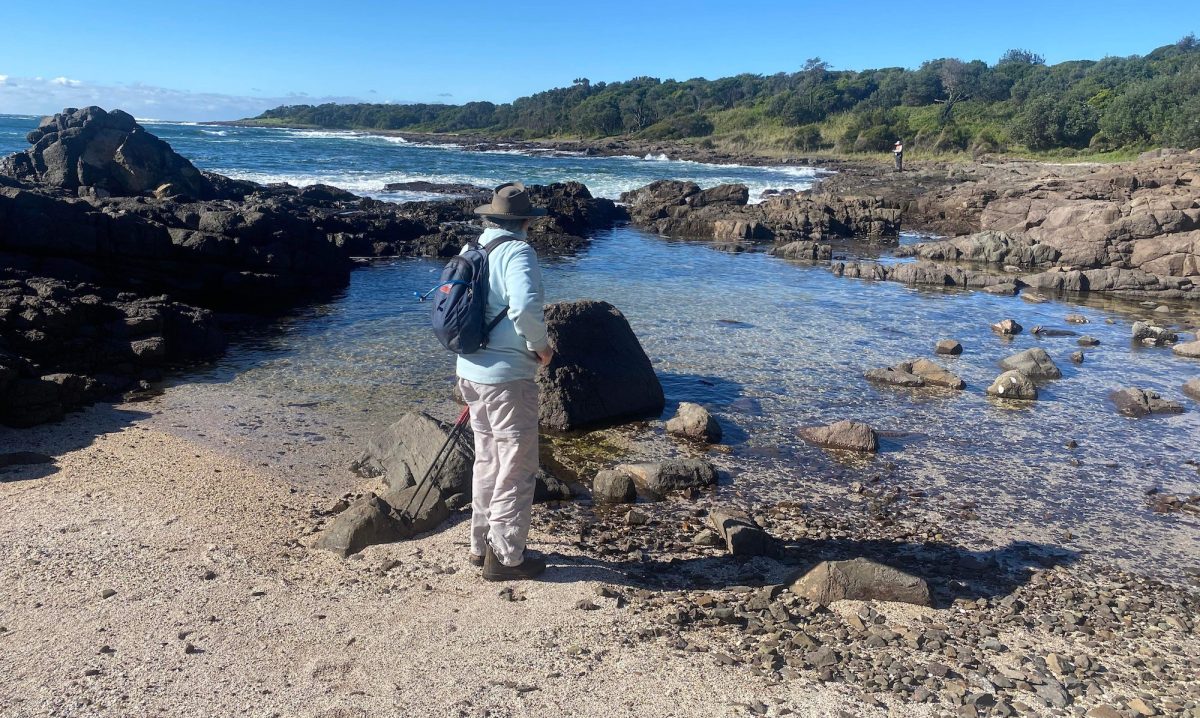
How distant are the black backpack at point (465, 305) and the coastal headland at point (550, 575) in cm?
151

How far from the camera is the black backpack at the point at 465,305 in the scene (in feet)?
15.0

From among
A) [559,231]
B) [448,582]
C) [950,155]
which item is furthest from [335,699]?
[950,155]

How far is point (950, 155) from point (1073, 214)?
142ft

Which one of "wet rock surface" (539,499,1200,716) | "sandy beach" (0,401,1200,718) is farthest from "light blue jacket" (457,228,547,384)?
"wet rock surface" (539,499,1200,716)

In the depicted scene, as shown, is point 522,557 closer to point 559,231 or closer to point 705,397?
point 705,397

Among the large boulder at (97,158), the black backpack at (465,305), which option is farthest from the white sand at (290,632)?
the large boulder at (97,158)

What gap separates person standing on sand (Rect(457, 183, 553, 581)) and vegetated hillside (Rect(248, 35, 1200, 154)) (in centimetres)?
4851

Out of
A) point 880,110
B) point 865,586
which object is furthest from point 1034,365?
point 880,110

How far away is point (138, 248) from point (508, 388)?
11876mm

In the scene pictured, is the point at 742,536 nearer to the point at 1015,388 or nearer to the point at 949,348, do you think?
the point at 1015,388

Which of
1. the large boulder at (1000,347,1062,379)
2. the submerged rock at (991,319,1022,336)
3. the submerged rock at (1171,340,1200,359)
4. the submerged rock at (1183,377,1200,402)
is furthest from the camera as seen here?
the submerged rock at (991,319,1022,336)

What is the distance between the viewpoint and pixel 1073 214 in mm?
22828

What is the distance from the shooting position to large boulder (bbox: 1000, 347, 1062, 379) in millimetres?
10820

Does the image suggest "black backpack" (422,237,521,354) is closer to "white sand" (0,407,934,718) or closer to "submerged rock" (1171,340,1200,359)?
"white sand" (0,407,934,718)
